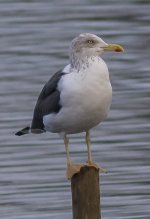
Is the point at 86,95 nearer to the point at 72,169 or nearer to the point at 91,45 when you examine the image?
the point at 91,45

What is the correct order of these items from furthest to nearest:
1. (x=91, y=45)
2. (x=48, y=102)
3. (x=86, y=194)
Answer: (x=48, y=102), (x=91, y=45), (x=86, y=194)

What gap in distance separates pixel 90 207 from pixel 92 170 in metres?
0.25

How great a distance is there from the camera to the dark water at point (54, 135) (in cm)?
1225

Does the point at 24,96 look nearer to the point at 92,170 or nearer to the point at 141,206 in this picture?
the point at 141,206

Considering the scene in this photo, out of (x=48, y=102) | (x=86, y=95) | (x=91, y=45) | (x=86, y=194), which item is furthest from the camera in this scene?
(x=48, y=102)

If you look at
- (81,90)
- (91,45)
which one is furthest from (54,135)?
(81,90)

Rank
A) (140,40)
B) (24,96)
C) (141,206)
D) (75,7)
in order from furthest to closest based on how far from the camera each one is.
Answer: (75,7), (140,40), (24,96), (141,206)

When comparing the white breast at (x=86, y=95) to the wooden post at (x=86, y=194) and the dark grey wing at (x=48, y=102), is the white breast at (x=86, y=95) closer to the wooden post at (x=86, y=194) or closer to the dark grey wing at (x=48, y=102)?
the dark grey wing at (x=48, y=102)

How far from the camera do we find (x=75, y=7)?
19750mm

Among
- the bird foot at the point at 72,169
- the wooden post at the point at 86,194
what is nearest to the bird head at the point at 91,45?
the bird foot at the point at 72,169

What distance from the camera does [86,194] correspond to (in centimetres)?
834

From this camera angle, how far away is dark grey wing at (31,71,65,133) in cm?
904

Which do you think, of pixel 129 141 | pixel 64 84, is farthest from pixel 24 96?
pixel 64 84

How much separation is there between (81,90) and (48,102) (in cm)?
58
